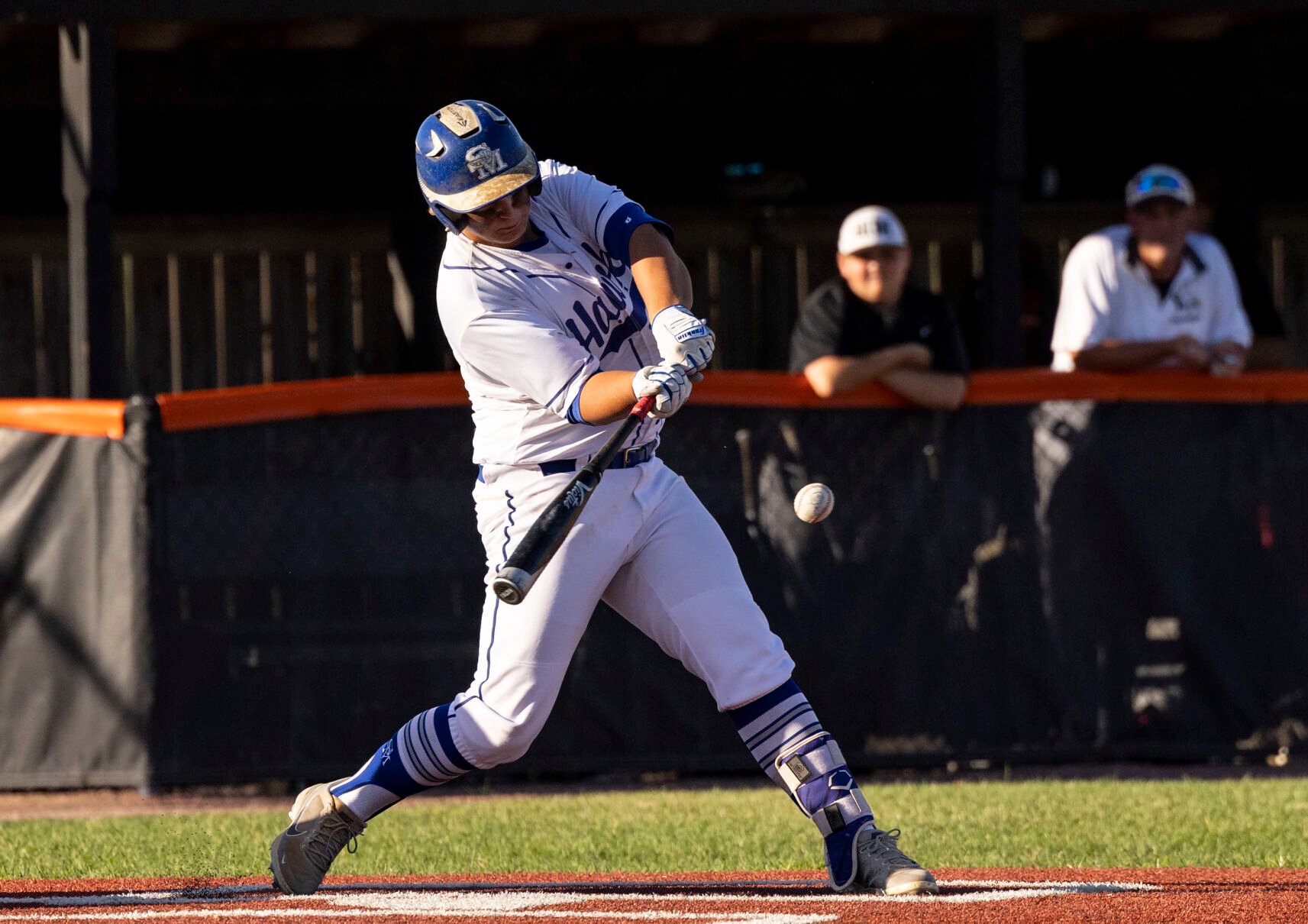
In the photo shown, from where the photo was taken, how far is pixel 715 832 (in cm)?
A: 654

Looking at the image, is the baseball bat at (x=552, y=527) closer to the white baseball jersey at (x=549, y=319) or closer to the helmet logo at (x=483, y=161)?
the white baseball jersey at (x=549, y=319)

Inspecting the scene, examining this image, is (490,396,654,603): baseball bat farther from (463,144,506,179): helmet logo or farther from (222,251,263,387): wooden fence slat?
(222,251,263,387): wooden fence slat

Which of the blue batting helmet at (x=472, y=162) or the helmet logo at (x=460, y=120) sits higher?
the helmet logo at (x=460, y=120)

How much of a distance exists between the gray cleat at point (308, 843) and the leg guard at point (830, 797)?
106 cm

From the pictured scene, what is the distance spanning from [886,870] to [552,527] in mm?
1093

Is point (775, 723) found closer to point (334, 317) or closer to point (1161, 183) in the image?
point (1161, 183)

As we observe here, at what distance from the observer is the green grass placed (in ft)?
19.3

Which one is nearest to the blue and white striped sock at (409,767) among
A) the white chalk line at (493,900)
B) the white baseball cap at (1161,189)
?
the white chalk line at (493,900)

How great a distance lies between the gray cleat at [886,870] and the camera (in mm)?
4773

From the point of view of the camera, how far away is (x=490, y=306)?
482 cm

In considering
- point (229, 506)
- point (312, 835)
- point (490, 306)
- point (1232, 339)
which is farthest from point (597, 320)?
point (1232, 339)

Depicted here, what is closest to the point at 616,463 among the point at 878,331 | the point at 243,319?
the point at 878,331

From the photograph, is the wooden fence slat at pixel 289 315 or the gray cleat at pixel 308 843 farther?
the wooden fence slat at pixel 289 315

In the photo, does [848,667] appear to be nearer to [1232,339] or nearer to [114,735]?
[1232,339]
